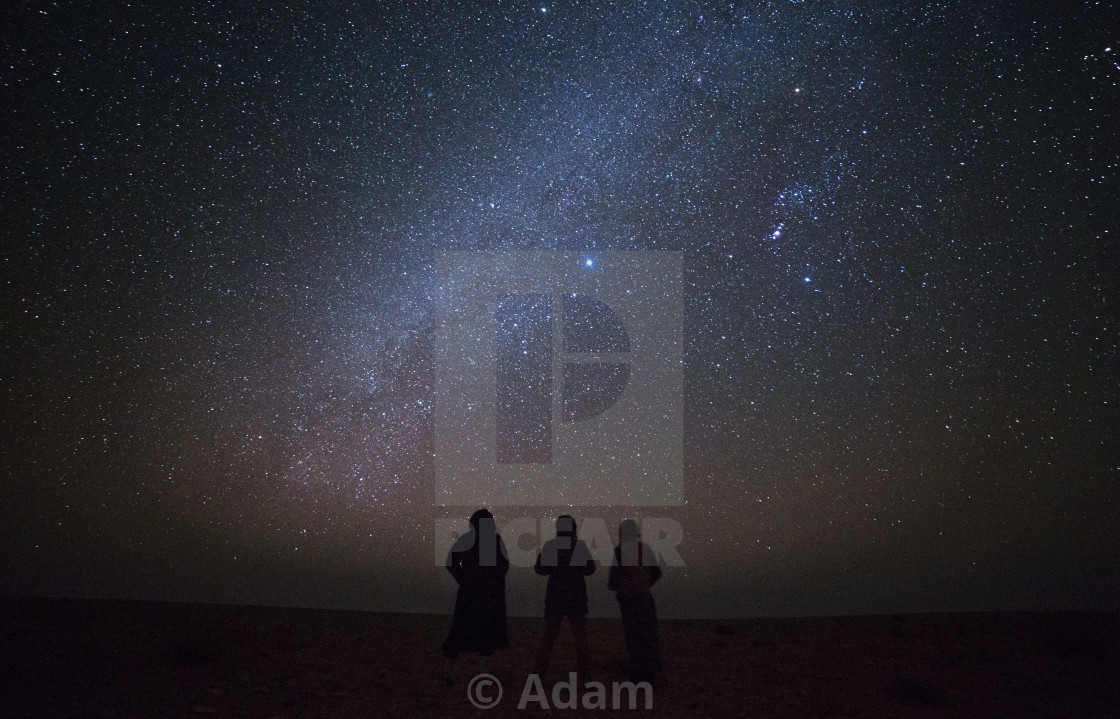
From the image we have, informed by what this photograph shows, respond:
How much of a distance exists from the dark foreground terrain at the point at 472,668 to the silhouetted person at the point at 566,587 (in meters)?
0.46

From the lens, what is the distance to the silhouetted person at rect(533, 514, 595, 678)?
19.7ft

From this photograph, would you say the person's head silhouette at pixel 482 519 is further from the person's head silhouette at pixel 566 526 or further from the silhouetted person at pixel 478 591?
the person's head silhouette at pixel 566 526

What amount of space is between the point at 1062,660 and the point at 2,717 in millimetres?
10833

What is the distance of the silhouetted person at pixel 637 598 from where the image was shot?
19.7 ft

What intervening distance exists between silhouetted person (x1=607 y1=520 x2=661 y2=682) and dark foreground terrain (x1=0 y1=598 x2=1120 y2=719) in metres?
0.36

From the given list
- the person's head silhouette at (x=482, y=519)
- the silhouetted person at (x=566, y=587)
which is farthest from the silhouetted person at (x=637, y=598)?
the person's head silhouette at (x=482, y=519)

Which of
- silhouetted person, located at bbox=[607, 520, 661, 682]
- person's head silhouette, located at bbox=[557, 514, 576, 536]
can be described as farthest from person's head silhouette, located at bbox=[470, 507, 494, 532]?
silhouetted person, located at bbox=[607, 520, 661, 682]

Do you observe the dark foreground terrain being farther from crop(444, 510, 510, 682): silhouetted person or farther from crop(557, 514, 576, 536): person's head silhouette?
crop(557, 514, 576, 536): person's head silhouette

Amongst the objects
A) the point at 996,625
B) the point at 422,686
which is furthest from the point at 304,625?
the point at 996,625

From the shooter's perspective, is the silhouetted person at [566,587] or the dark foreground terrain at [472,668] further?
the silhouetted person at [566,587]

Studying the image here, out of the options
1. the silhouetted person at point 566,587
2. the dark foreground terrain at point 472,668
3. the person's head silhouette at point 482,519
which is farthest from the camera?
the silhouetted person at point 566,587

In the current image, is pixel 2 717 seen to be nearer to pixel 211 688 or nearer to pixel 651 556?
pixel 211 688

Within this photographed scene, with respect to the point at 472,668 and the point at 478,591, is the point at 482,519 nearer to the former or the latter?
the point at 478,591

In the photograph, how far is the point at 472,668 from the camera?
6.75 metres
